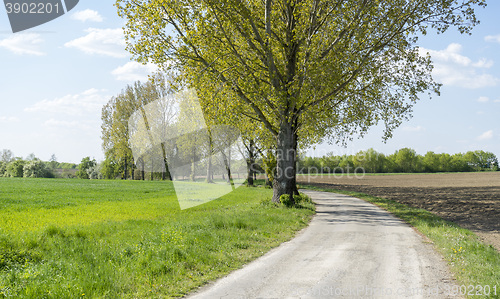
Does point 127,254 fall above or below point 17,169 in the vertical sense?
below

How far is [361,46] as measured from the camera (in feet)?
69.2

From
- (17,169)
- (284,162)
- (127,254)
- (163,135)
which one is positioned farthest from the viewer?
(17,169)

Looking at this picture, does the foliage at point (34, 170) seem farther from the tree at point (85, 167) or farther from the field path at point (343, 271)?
the field path at point (343, 271)

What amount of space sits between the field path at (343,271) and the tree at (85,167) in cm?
9947

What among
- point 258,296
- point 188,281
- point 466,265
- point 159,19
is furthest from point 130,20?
point 466,265

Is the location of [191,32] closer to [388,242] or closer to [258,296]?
[388,242]

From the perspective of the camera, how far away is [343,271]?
8281 mm

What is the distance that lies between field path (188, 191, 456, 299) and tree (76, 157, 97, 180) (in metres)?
99.5

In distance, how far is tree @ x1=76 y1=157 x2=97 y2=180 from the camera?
100 metres

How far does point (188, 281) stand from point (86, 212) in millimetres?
13376

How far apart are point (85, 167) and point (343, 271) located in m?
107

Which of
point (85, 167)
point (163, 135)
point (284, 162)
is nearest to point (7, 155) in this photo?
point (85, 167)

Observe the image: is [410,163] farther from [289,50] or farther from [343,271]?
[343,271]

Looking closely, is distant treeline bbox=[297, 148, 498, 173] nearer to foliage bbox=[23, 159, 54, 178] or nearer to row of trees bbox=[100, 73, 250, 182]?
row of trees bbox=[100, 73, 250, 182]
